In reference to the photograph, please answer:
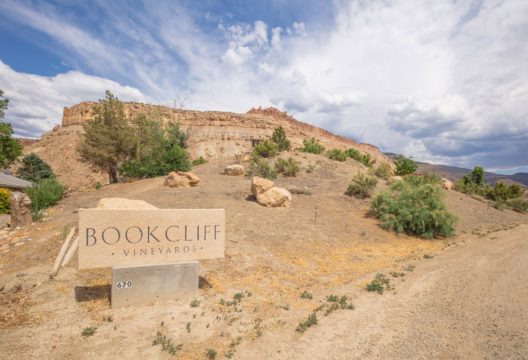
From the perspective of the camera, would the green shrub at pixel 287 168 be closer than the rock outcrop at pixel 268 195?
No

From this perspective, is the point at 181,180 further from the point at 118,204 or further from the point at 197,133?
the point at 197,133

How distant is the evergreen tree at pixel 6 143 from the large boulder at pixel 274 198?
21075mm

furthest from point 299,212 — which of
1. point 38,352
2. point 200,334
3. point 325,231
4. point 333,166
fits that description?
point 333,166

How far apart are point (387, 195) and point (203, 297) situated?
10.5 meters

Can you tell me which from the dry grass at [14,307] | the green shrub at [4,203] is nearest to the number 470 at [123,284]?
the dry grass at [14,307]

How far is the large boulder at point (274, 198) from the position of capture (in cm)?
1230

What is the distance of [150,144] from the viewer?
2217 cm

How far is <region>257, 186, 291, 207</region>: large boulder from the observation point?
12.3 metres

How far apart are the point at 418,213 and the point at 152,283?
10.6 metres

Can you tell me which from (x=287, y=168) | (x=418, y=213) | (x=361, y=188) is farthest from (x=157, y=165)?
(x=418, y=213)

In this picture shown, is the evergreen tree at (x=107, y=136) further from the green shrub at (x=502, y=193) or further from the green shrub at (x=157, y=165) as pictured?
the green shrub at (x=502, y=193)

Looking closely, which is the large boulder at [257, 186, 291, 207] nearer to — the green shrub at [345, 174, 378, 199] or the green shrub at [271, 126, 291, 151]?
the green shrub at [345, 174, 378, 199]

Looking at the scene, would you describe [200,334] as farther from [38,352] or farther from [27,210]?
[27,210]

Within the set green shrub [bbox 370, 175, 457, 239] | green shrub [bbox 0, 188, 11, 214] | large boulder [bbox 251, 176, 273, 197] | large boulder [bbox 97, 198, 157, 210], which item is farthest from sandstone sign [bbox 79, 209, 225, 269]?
green shrub [bbox 0, 188, 11, 214]
